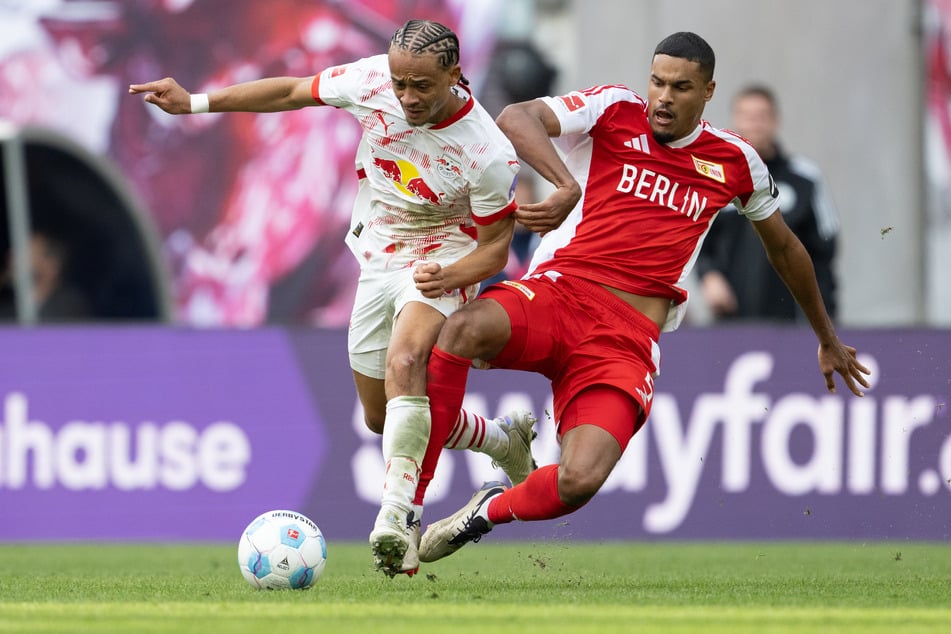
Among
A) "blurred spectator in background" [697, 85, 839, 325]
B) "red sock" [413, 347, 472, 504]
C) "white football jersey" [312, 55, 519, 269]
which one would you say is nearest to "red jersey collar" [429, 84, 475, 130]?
"white football jersey" [312, 55, 519, 269]

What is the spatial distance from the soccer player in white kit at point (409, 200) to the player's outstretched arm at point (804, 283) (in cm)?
135

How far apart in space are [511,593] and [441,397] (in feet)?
2.81

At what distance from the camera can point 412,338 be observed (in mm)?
7145

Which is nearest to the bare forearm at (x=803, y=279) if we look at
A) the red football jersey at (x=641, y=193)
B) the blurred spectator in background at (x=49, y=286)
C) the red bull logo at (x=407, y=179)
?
the red football jersey at (x=641, y=193)

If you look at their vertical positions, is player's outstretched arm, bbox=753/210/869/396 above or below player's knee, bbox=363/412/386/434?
above

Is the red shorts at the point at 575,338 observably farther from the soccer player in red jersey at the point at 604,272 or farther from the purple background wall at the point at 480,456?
the purple background wall at the point at 480,456

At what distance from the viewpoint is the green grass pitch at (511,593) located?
5703mm

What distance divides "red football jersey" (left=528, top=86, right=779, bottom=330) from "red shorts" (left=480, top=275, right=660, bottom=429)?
0.37 feet

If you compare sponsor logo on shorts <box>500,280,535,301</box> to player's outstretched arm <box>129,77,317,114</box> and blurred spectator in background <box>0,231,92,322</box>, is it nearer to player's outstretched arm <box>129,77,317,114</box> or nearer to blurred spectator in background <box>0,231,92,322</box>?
player's outstretched arm <box>129,77,317,114</box>

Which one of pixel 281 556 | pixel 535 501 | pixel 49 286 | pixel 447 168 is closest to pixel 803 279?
pixel 535 501

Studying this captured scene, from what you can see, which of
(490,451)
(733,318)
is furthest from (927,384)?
(490,451)

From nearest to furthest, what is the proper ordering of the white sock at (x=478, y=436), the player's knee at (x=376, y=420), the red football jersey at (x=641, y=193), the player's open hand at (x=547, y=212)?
1. the player's open hand at (x=547, y=212)
2. the red football jersey at (x=641, y=193)
3. the white sock at (x=478, y=436)
4. the player's knee at (x=376, y=420)

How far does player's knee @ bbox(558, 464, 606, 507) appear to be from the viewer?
278 inches

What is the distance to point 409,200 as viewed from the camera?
732cm
